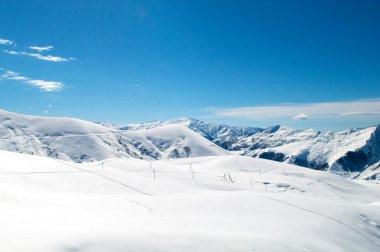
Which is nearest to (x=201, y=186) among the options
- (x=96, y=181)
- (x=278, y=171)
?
(x=96, y=181)

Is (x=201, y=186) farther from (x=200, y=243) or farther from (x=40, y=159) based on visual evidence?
(x=200, y=243)

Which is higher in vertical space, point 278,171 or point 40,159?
point 40,159

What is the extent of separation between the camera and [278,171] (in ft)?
209

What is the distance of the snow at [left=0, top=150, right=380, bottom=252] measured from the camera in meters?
10.1

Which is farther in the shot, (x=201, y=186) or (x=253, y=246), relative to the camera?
(x=201, y=186)

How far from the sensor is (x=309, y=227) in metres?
18.3

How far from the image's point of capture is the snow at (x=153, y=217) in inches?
396

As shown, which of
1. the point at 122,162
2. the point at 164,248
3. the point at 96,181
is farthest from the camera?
the point at 122,162

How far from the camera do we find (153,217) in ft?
56.4

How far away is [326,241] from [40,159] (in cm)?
2749

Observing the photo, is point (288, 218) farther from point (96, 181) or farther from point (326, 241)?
point (96, 181)

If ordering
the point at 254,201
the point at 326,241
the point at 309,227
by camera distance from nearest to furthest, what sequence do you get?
1. the point at 326,241
2. the point at 309,227
3. the point at 254,201

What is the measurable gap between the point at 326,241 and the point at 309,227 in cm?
200

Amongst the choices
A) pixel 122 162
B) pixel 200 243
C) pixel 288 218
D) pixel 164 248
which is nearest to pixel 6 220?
pixel 164 248
